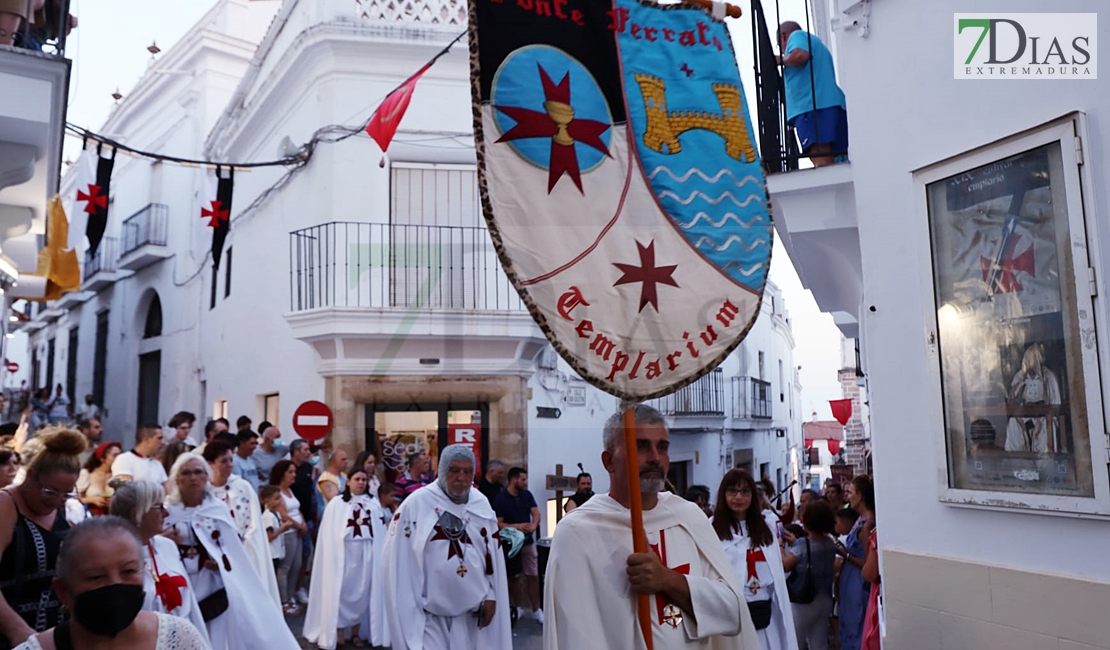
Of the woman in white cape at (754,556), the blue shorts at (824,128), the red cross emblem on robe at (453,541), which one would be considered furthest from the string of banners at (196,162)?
the woman in white cape at (754,556)

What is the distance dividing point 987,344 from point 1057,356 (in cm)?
39

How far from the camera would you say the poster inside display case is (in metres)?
4.41

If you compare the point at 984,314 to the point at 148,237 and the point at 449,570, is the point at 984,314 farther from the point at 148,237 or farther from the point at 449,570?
the point at 148,237

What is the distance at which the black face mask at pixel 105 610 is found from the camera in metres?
2.40

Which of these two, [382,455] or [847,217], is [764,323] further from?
[847,217]

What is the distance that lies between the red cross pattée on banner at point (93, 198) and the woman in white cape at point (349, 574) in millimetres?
4861

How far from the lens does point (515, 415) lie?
13055mm

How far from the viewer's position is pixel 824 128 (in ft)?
21.9

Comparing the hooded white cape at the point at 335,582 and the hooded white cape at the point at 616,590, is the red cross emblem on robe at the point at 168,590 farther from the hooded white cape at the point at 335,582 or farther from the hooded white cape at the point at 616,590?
the hooded white cape at the point at 335,582

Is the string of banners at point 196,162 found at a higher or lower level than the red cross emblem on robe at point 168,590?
higher

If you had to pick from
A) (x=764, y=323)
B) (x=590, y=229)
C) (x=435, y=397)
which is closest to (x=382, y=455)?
(x=435, y=397)

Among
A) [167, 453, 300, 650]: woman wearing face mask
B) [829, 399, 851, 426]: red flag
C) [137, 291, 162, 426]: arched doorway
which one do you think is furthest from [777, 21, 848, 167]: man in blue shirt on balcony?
[137, 291, 162, 426]: arched doorway

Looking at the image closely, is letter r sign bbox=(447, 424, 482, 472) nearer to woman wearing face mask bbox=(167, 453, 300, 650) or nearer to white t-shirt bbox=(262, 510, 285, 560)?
white t-shirt bbox=(262, 510, 285, 560)

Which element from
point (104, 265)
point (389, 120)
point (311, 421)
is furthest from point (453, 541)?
point (104, 265)
